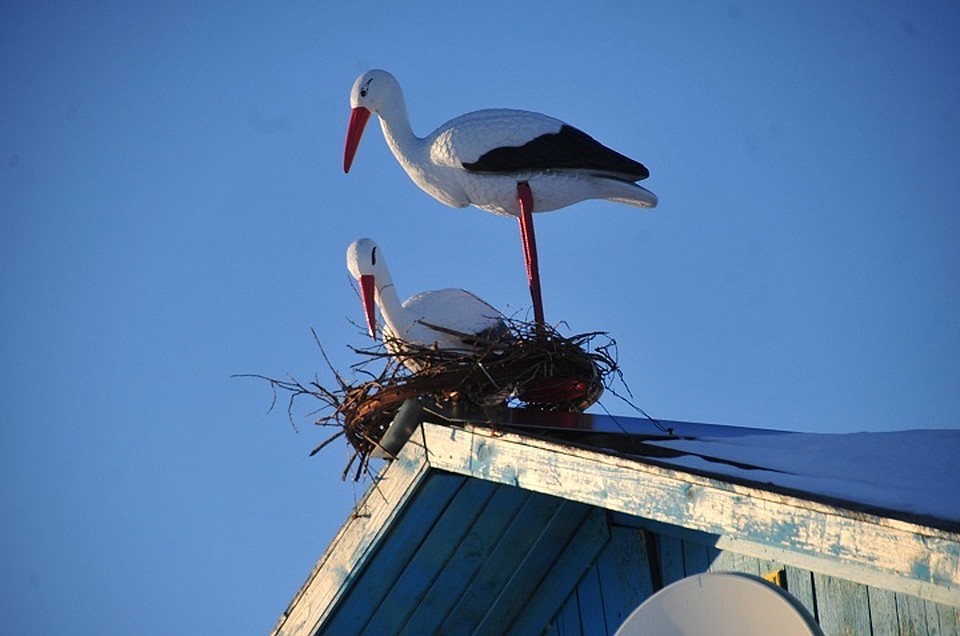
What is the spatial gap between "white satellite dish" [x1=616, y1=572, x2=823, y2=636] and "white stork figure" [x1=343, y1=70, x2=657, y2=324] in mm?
2601

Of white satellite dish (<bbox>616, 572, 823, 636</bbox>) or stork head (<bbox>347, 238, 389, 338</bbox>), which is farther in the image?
stork head (<bbox>347, 238, 389, 338</bbox>)

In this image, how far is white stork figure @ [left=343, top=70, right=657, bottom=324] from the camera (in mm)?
6293

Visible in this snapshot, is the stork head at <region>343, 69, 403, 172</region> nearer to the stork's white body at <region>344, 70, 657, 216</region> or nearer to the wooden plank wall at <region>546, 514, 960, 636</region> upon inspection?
the stork's white body at <region>344, 70, 657, 216</region>

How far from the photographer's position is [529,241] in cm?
628

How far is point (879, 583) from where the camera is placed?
3805 millimetres

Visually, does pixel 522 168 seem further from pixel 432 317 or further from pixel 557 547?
pixel 557 547

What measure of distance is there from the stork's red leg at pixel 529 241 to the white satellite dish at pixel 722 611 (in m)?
2.54

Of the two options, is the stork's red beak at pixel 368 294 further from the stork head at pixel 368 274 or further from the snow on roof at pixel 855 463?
the snow on roof at pixel 855 463

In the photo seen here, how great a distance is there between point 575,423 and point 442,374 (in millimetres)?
526

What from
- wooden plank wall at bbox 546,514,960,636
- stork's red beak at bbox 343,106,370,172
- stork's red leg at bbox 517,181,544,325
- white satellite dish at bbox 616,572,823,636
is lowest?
white satellite dish at bbox 616,572,823,636

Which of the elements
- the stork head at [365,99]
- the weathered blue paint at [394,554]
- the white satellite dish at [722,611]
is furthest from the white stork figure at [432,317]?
the white satellite dish at [722,611]

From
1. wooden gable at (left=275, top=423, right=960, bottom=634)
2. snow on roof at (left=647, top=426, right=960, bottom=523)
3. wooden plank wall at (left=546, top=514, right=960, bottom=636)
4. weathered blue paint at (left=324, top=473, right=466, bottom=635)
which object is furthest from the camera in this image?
weathered blue paint at (left=324, top=473, right=466, bottom=635)

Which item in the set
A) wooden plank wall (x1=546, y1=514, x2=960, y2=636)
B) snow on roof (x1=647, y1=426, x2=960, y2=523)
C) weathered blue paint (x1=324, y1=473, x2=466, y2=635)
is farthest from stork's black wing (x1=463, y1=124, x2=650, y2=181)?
weathered blue paint (x1=324, y1=473, x2=466, y2=635)

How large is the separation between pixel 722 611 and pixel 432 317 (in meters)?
2.77
